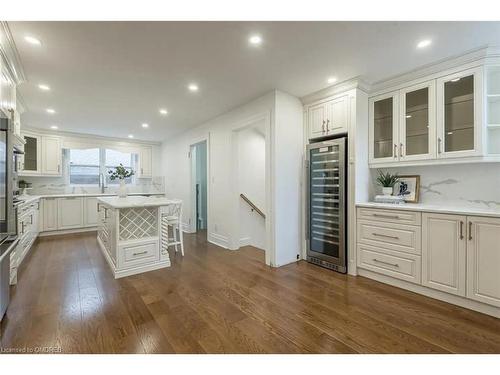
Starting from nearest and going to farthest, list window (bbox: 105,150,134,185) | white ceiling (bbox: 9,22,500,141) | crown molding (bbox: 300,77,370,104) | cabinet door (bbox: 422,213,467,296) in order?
white ceiling (bbox: 9,22,500,141), cabinet door (bbox: 422,213,467,296), crown molding (bbox: 300,77,370,104), window (bbox: 105,150,134,185)

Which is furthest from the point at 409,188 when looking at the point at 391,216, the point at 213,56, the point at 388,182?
the point at 213,56

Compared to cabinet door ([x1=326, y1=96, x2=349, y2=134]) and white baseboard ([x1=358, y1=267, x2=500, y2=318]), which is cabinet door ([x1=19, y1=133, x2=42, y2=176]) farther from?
white baseboard ([x1=358, y1=267, x2=500, y2=318])

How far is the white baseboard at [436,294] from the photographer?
204 cm

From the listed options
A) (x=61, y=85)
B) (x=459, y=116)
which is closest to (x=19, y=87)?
(x=61, y=85)

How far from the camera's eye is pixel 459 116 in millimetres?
2465

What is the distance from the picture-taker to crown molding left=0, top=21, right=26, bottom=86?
1946mm

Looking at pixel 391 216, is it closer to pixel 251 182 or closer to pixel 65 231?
pixel 251 182

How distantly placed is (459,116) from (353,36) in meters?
1.53

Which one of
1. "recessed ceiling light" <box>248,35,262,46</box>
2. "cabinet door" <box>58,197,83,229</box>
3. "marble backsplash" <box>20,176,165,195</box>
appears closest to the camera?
"recessed ceiling light" <box>248,35,262,46</box>

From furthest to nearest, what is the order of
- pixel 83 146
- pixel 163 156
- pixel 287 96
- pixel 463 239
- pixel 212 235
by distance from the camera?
pixel 163 156 < pixel 83 146 < pixel 212 235 < pixel 287 96 < pixel 463 239

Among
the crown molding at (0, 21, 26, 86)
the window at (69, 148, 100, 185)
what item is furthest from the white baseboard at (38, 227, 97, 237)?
the crown molding at (0, 21, 26, 86)

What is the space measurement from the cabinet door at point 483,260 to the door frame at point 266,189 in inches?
80.4

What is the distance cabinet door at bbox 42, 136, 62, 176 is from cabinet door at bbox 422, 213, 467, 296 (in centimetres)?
718

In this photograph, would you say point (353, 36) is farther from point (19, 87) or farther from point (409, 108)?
point (19, 87)
